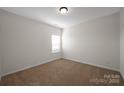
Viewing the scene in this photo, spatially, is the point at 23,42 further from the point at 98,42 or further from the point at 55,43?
the point at 98,42

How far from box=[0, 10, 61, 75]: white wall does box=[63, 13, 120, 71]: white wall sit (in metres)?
1.51

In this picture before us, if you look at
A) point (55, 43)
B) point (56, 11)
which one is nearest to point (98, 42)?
point (56, 11)

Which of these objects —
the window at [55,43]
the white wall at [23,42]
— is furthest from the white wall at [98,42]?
the white wall at [23,42]

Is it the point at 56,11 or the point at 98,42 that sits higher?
the point at 56,11

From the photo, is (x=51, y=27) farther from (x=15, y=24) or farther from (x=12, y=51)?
(x=12, y=51)

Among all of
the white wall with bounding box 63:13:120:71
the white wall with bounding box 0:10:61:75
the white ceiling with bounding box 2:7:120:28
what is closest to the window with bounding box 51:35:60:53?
the white wall with bounding box 0:10:61:75

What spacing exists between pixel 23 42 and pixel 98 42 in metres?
2.97

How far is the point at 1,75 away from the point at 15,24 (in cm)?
159

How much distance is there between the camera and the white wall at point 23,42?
1944 mm

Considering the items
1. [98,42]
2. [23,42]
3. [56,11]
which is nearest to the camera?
[56,11]

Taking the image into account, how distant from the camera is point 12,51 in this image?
2.10 m

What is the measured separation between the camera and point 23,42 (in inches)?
96.9

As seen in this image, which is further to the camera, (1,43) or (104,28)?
(104,28)
